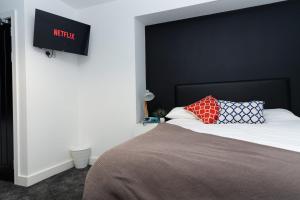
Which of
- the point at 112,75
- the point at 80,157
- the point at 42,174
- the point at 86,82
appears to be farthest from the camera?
the point at 86,82

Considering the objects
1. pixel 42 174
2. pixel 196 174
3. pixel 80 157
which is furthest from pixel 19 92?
pixel 196 174

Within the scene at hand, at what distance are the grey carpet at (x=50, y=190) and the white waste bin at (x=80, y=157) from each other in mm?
305

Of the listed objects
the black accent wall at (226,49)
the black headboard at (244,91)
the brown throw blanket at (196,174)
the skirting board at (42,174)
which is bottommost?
the skirting board at (42,174)

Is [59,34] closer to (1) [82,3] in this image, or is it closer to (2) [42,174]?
(1) [82,3]

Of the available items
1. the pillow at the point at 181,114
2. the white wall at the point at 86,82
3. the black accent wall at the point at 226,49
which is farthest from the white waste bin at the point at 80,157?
the pillow at the point at 181,114

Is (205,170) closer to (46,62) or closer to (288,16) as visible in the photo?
(46,62)

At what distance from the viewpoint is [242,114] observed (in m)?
2.34

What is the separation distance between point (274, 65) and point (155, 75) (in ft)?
5.51

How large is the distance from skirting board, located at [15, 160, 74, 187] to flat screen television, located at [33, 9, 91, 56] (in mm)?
1532

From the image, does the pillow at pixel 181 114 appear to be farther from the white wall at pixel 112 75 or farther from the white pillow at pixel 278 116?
the white pillow at pixel 278 116

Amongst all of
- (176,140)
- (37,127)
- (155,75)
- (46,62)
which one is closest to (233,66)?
(155,75)

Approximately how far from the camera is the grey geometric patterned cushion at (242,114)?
7.54ft

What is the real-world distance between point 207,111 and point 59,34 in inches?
81.7

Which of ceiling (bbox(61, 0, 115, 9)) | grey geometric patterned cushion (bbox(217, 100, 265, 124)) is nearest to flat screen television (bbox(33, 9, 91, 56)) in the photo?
ceiling (bbox(61, 0, 115, 9))
